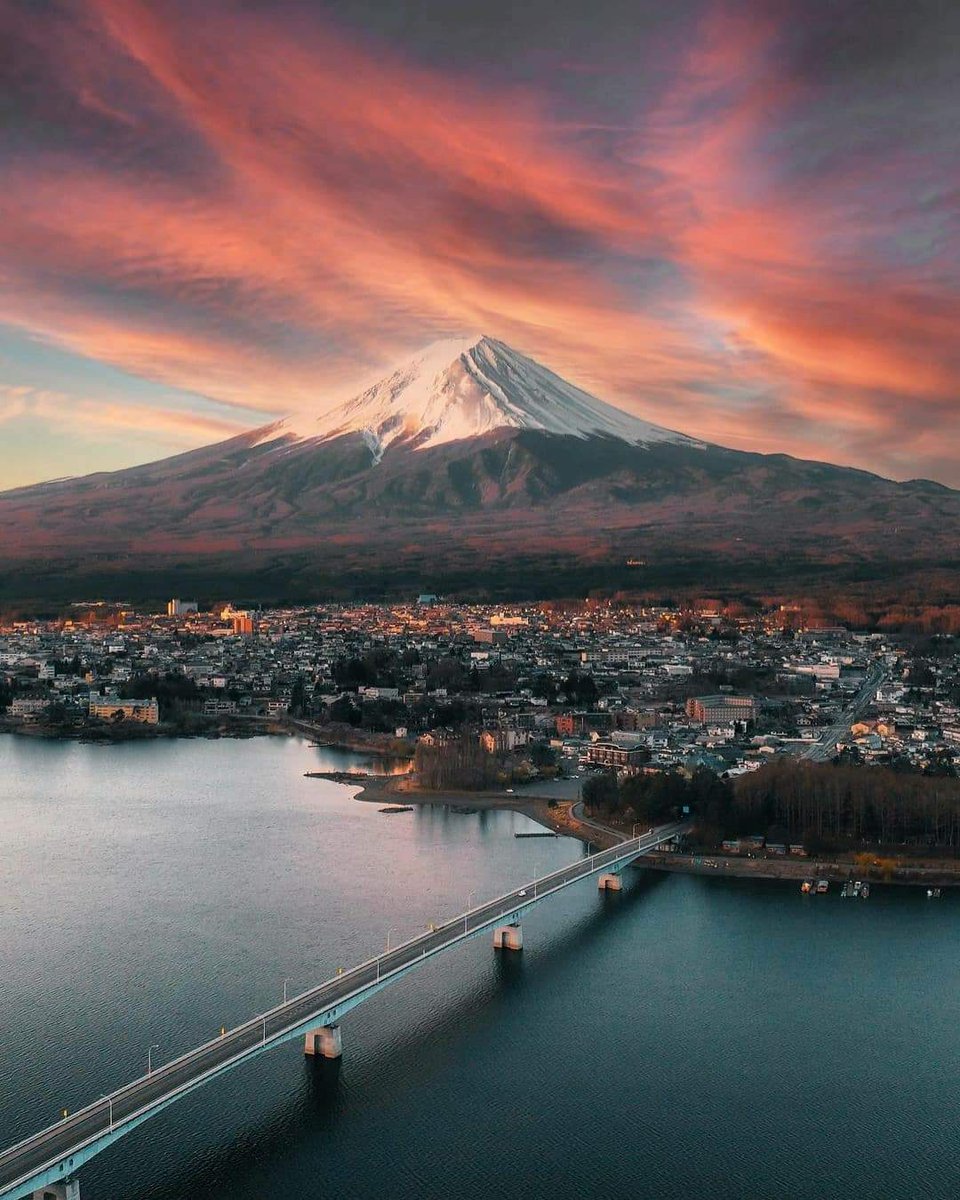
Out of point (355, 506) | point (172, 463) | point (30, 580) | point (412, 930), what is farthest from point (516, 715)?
point (172, 463)

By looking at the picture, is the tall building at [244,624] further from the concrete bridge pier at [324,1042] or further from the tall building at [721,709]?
the concrete bridge pier at [324,1042]

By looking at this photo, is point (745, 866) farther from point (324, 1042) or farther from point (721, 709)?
point (721, 709)

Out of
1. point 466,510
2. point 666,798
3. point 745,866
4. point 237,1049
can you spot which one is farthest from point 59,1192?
point 466,510

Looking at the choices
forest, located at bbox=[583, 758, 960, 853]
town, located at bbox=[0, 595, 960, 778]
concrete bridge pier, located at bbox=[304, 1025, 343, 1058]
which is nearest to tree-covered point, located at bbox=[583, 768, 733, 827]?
forest, located at bbox=[583, 758, 960, 853]

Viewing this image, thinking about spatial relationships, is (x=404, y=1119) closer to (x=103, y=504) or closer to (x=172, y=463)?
(x=103, y=504)

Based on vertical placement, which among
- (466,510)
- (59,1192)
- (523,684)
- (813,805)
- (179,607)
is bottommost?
(59,1192)

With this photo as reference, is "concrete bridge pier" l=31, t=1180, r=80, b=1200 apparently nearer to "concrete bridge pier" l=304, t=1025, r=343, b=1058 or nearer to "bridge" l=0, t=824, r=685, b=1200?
"bridge" l=0, t=824, r=685, b=1200
